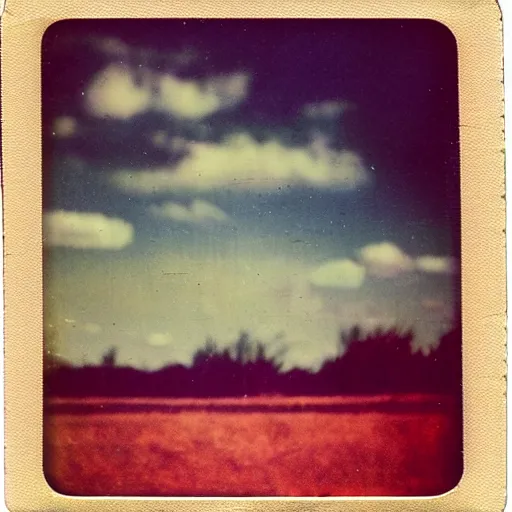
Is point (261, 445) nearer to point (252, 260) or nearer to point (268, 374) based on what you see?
point (268, 374)

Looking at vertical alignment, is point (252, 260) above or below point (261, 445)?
above

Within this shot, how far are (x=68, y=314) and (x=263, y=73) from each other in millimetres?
575

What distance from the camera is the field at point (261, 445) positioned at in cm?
97

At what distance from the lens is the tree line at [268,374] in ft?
3.16

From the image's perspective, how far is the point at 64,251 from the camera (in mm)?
963

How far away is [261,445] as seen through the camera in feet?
3.18

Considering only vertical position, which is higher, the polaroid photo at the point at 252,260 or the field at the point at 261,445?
the polaroid photo at the point at 252,260

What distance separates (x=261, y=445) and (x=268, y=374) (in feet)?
0.44

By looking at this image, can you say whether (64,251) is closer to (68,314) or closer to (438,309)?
(68,314)

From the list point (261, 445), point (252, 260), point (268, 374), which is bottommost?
point (261, 445)

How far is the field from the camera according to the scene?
0.97 meters

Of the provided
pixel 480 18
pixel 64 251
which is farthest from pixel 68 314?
pixel 480 18

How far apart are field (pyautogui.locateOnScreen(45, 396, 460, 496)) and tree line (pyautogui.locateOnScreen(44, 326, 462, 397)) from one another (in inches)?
0.9

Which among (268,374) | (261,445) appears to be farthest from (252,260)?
(261,445)
